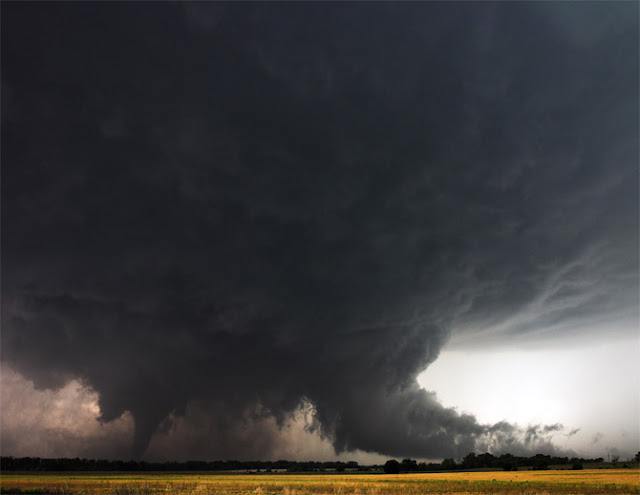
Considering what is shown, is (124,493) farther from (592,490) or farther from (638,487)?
(638,487)

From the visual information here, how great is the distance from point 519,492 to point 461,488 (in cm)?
1306

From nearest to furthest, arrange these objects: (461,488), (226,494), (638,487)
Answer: (226,494), (638,487), (461,488)

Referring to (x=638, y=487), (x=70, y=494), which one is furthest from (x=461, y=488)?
(x=70, y=494)

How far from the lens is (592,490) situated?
77.4 metres

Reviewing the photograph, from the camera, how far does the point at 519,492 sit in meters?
75.4

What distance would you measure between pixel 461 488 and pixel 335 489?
964 inches

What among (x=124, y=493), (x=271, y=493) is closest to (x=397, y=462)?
(x=271, y=493)

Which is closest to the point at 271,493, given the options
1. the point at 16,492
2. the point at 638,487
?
the point at 16,492

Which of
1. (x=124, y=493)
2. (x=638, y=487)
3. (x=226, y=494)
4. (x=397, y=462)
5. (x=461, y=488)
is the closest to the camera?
(x=124, y=493)

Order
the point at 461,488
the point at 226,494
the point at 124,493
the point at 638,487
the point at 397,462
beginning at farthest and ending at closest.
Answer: the point at 397,462 → the point at 461,488 → the point at 638,487 → the point at 226,494 → the point at 124,493

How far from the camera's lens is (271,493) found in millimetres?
74000

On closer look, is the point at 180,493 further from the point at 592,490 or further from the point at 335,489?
the point at 592,490

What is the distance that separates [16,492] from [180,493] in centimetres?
2763

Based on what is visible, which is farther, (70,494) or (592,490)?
(592,490)
